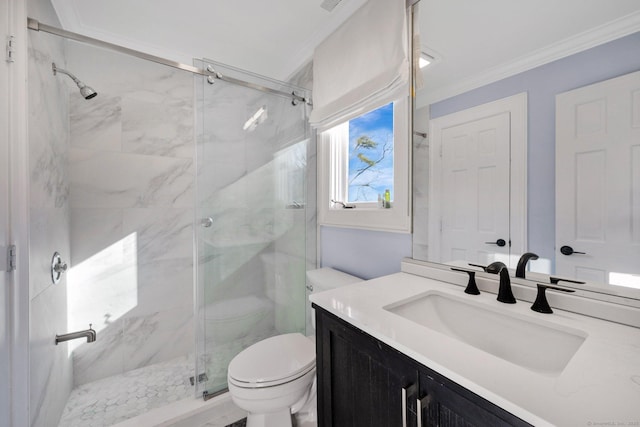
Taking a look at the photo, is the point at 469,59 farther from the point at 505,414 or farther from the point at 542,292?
the point at 505,414

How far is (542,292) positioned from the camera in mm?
801

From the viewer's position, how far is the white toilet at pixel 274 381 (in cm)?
116

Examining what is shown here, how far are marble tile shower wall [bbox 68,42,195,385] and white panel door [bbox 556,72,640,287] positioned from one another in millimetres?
2247

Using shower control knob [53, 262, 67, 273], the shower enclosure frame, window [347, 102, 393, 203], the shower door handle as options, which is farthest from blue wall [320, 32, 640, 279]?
shower control knob [53, 262, 67, 273]

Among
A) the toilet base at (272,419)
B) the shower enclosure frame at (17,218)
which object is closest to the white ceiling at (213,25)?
the shower enclosure frame at (17,218)

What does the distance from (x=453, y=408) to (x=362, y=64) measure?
1494 millimetres

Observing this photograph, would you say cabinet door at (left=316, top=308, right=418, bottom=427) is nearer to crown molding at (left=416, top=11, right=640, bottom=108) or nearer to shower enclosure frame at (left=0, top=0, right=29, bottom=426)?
crown molding at (left=416, top=11, right=640, bottom=108)

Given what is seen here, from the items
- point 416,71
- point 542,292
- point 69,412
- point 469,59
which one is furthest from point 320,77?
point 69,412

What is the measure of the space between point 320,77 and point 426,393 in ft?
5.73

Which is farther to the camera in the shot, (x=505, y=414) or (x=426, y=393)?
(x=426, y=393)

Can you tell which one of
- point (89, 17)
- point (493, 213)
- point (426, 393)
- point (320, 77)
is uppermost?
point (89, 17)

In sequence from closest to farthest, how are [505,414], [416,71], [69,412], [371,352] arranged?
[505,414]
[371,352]
[416,71]
[69,412]

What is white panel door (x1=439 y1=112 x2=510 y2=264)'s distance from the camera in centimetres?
95

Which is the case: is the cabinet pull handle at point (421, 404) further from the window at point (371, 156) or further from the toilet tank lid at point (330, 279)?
the window at point (371, 156)
